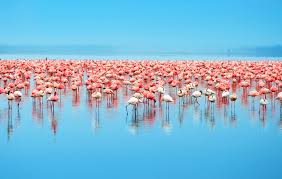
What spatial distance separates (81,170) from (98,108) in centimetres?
624

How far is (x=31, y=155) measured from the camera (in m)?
10.5

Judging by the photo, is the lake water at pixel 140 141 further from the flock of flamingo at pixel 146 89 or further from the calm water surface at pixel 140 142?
the flock of flamingo at pixel 146 89

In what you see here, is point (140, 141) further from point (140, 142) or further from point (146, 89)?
point (146, 89)

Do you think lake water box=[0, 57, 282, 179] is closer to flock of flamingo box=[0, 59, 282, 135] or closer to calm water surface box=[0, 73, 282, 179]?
calm water surface box=[0, 73, 282, 179]

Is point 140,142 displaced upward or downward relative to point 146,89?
downward

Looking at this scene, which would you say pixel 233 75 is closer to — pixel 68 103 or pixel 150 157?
pixel 68 103

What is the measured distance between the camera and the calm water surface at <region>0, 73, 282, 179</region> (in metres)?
9.62

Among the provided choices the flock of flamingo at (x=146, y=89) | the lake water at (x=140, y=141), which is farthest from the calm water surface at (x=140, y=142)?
the flock of flamingo at (x=146, y=89)

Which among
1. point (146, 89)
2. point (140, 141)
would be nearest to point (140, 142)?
point (140, 141)

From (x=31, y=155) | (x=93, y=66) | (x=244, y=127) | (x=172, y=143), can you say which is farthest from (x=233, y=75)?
(x=31, y=155)

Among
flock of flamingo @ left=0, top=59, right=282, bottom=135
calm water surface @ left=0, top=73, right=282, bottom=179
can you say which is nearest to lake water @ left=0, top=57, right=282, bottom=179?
calm water surface @ left=0, top=73, right=282, bottom=179

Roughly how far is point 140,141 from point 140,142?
94mm

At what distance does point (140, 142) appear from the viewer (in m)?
11.6

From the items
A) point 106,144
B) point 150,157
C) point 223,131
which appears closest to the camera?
point 150,157
